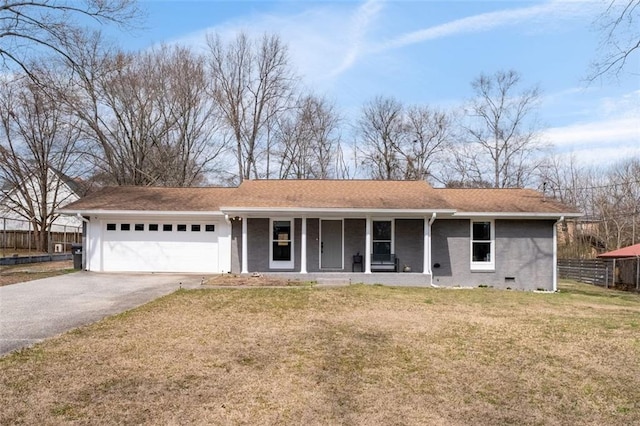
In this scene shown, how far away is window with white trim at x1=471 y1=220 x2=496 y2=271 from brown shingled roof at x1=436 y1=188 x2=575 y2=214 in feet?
2.03

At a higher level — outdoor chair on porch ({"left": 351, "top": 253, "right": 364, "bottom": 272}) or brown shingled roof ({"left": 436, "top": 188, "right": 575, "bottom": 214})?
brown shingled roof ({"left": 436, "top": 188, "right": 575, "bottom": 214})

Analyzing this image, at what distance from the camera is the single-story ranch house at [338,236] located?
16000mm

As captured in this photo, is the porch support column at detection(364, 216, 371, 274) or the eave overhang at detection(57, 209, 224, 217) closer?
the porch support column at detection(364, 216, 371, 274)

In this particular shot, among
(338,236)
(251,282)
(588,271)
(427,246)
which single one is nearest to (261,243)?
(338,236)

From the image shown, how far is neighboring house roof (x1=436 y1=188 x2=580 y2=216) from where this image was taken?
16750 mm

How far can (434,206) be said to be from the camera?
15727 millimetres

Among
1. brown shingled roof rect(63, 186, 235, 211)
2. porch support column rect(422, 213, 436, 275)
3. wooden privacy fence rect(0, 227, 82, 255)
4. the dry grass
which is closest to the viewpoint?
the dry grass

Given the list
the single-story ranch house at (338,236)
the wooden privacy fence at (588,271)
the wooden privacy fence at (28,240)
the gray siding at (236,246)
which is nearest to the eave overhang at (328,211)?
the single-story ranch house at (338,236)

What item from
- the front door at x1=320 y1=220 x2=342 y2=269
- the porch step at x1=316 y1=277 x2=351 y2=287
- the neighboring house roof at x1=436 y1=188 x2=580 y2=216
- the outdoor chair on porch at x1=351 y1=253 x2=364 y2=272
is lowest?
the porch step at x1=316 y1=277 x2=351 y2=287

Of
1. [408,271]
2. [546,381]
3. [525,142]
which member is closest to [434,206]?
[408,271]

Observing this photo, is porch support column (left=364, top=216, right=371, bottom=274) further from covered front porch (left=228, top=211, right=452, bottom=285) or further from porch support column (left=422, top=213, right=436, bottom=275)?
porch support column (left=422, top=213, right=436, bottom=275)

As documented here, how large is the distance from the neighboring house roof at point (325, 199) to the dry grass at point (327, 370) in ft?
22.0

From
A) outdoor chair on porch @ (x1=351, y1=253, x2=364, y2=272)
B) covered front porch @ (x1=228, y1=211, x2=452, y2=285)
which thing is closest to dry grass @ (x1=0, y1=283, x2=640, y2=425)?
outdoor chair on porch @ (x1=351, y1=253, x2=364, y2=272)

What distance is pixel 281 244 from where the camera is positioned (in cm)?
1683
